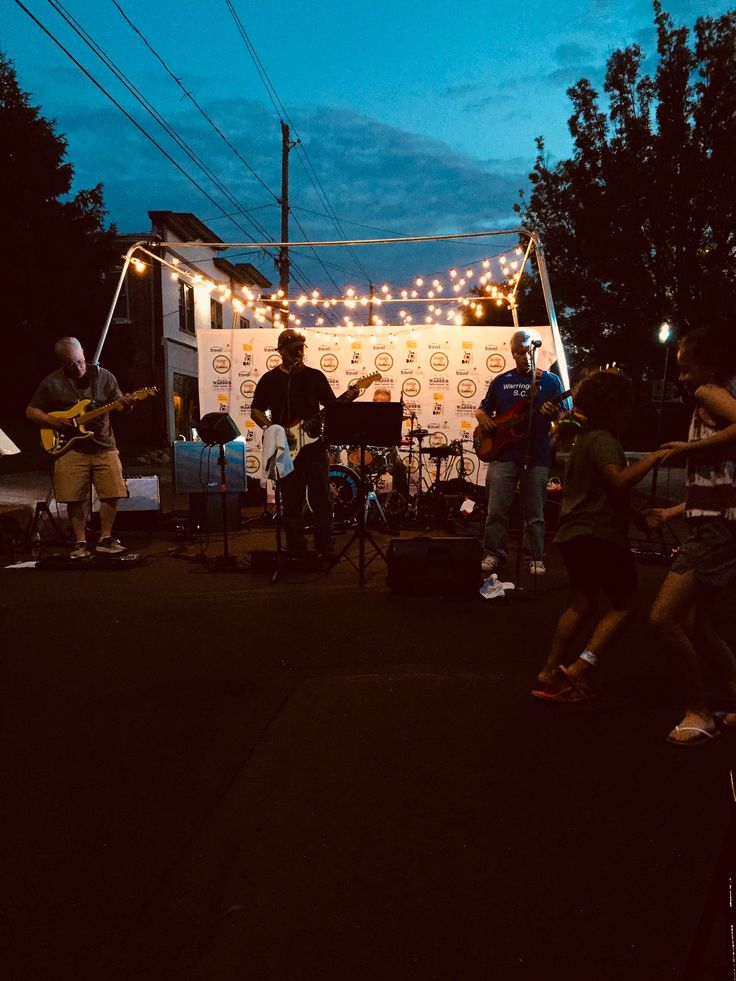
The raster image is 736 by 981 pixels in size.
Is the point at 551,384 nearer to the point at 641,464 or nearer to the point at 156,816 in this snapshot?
the point at 641,464

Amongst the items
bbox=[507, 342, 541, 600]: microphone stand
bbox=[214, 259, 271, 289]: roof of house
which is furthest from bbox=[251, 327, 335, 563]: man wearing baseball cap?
bbox=[214, 259, 271, 289]: roof of house

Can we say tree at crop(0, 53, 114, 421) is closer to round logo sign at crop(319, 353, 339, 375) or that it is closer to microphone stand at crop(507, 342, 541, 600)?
round logo sign at crop(319, 353, 339, 375)

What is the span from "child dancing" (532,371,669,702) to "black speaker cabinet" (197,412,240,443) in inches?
194

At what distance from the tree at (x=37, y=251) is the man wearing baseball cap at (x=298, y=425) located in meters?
17.3

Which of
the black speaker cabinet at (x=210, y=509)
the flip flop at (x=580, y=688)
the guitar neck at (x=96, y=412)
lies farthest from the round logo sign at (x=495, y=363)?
the flip flop at (x=580, y=688)

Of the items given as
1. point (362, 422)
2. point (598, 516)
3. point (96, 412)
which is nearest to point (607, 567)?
point (598, 516)

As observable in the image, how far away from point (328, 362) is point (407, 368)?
52.2 inches

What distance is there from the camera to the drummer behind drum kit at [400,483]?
1146 cm

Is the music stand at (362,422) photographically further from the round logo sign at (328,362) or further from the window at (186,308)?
the window at (186,308)

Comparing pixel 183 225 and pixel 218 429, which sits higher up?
pixel 183 225

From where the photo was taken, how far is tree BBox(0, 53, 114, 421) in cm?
2252

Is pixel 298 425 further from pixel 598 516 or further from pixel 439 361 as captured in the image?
pixel 439 361

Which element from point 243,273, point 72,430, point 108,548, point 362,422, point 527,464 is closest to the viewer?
point 362,422

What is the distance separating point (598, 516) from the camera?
146 inches
